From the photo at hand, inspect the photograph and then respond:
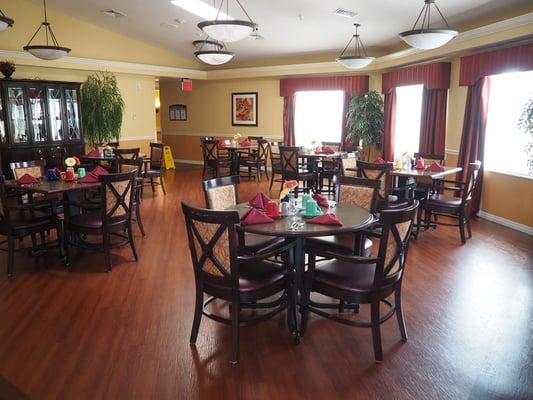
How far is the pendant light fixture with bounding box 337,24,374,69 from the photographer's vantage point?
654cm

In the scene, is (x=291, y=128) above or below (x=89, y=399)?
above

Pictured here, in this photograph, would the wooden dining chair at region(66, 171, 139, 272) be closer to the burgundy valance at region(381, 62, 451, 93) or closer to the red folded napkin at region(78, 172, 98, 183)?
the red folded napkin at region(78, 172, 98, 183)

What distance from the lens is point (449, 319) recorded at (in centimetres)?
311

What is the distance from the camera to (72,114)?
8.13 metres

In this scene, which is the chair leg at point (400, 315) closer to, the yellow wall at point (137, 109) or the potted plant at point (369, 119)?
the potted plant at point (369, 119)

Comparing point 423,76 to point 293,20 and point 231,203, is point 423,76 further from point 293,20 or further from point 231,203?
point 231,203

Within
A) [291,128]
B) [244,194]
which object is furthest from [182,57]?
[244,194]

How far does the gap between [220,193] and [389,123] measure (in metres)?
5.89

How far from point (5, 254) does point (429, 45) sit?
504cm

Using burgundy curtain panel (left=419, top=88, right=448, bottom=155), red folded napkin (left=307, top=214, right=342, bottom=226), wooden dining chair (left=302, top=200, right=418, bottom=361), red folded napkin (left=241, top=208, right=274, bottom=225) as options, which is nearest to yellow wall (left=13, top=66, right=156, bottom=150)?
burgundy curtain panel (left=419, top=88, right=448, bottom=155)

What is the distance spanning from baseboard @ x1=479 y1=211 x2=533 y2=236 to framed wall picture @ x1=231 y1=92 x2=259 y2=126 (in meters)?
6.52

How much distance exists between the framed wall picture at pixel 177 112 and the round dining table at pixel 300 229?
9868 mm

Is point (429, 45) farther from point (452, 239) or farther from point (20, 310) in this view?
point (20, 310)

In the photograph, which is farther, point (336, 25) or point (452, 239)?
point (336, 25)
